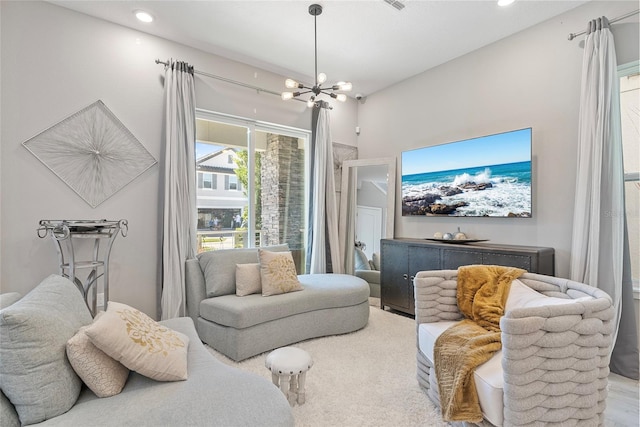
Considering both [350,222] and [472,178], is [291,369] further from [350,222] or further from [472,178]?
[350,222]

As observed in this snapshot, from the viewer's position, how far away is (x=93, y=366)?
4.13ft

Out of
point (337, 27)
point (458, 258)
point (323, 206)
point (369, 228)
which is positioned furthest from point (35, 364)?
point (369, 228)

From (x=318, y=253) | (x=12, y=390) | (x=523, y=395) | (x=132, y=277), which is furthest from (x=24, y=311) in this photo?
(x=318, y=253)

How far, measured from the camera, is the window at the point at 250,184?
3.70 metres

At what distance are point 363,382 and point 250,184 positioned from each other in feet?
8.53

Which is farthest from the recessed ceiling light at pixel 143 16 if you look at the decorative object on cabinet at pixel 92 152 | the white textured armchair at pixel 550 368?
the white textured armchair at pixel 550 368

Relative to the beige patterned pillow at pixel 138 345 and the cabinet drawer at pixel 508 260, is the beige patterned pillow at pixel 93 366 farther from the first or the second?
the cabinet drawer at pixel 508 260

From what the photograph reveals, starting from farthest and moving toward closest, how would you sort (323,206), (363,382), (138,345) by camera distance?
(323,206) → (363,382) → (138,345)

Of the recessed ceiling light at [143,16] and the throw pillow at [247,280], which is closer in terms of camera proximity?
→ the recessed ceiling light at [143,16]

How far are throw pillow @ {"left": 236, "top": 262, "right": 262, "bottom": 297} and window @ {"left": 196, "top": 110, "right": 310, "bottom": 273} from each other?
0.84 meters

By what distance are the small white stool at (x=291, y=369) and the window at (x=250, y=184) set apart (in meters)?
2.09

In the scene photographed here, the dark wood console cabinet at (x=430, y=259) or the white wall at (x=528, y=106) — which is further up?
the white wall at (x=528, y=106)

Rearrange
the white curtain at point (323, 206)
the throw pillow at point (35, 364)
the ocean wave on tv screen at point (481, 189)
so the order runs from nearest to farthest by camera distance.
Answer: the throw pillow at point (35, 364), the ocean wave on tv screen at point (481, 189), the white curtain at point (323, 206)

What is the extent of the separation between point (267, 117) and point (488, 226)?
9.62 feet
